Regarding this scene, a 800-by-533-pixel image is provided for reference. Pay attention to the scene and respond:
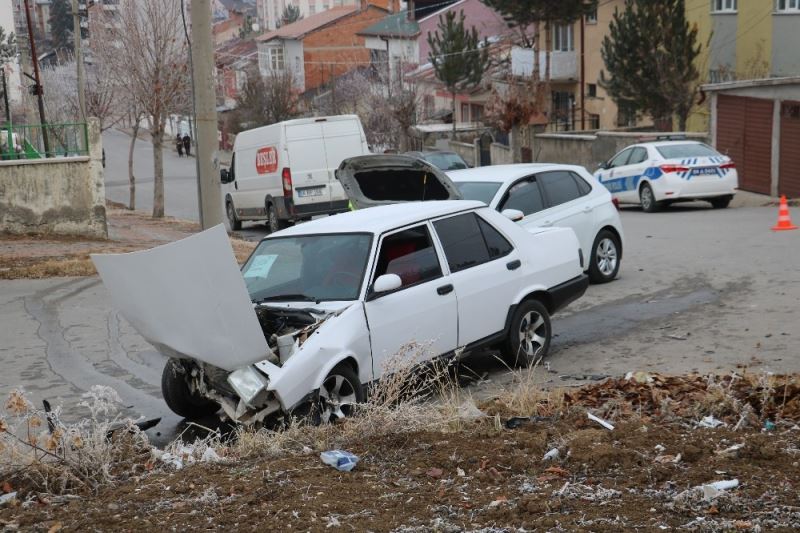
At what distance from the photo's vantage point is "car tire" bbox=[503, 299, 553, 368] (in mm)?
9141

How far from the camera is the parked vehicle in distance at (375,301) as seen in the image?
279 inches

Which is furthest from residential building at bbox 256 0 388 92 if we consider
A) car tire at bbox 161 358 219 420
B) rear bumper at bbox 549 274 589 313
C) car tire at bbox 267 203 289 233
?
car tire at bbox 161 358 219 420

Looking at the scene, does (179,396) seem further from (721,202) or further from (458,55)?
(458,55)

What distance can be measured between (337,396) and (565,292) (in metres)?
3.28

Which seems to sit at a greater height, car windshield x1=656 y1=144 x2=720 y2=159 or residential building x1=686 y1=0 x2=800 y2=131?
residential building x1=686 y1=0 x2=800 y2=131

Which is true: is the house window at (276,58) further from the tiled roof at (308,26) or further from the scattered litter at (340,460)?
the scattered litter at (340,460)

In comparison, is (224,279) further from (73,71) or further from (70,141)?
(73,71)

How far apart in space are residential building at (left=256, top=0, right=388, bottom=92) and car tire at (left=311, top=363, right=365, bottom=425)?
2904 inches

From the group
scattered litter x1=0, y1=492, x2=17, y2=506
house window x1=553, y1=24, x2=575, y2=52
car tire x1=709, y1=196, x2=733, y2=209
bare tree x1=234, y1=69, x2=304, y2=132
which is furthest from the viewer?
bare tree x1=234, y1=69, x2=304, y2=132

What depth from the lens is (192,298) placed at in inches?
268

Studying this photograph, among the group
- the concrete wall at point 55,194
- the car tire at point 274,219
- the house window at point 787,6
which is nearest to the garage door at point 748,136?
the house window at point 787,6

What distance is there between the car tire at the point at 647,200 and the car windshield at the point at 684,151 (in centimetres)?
85

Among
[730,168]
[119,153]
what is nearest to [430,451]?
[730,168]

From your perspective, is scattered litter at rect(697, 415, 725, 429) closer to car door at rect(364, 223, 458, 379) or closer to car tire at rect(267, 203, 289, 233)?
car door at rect(364, 223, 458, 379)
